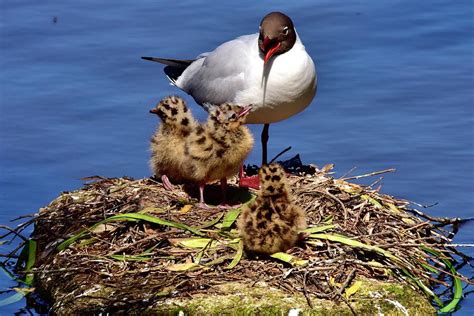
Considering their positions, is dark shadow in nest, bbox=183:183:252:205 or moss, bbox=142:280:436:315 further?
dark shadow in nest, bbox=183:183:252:205

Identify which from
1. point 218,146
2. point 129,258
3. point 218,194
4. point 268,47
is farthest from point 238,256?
point 268,47

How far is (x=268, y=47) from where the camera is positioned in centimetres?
949

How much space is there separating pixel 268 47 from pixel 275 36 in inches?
3.8

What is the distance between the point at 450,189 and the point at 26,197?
3270 mm

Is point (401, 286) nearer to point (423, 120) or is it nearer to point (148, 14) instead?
point (423, 120)

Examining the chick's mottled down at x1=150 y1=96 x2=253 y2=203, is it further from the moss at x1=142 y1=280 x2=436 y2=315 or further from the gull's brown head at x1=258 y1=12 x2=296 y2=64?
the moss at x1=142 y1=280 x2=436 y2=315

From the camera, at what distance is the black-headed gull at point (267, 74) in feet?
31.0

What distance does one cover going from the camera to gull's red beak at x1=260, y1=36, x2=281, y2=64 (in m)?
9.45

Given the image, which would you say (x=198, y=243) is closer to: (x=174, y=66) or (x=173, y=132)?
(x=173, y=132)

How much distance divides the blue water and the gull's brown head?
3.86ft

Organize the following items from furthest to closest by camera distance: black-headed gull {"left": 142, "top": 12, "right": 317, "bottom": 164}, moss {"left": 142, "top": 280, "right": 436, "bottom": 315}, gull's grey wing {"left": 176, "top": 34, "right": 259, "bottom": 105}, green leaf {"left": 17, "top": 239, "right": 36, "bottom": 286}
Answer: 1. gull's grey wing {"left": 176, "top": 34, "right": 259, "bottom": 105}
2. black-headed gull {"left": 142, "top": 12, "right": 317, "bottom": 164}
3. green leaf {"left": 17, "top": 239, "right": 36, "bottom": 286}
4. moss {"left": 142, "top": 280, "right": 436, "bottom": 315}

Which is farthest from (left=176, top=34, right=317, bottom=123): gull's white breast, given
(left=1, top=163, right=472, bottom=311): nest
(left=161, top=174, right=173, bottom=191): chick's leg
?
(left=161, top=174, right=173, bottom=191): chick's leg

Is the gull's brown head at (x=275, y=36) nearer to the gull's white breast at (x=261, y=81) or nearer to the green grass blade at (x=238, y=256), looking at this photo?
the gull's white breast at (x=261, y=81)

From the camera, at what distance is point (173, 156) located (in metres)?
8.66
